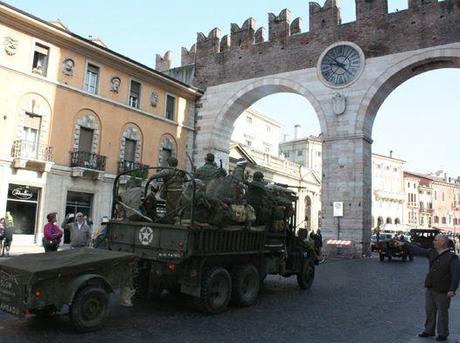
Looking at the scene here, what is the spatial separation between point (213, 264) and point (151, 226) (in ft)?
4.43

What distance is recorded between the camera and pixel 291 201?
1109 cm

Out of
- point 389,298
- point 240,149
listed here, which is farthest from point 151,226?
point 240,149

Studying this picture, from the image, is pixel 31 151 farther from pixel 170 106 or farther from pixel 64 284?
pixel 64 284

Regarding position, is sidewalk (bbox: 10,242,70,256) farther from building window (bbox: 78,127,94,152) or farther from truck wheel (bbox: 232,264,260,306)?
Answer: truck wheel (bbox: 232,264,260,306)

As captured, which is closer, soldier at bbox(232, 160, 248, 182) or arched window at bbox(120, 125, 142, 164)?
soldier at bbox(232, 160, 248, 182)

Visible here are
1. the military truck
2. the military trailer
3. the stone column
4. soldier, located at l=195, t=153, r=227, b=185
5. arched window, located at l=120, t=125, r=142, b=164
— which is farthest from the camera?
arched window, located at l=120, t=125, r=142, b=164

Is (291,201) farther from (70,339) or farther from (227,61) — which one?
(227,61)

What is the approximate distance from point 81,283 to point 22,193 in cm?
1601

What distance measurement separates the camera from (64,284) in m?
6.08

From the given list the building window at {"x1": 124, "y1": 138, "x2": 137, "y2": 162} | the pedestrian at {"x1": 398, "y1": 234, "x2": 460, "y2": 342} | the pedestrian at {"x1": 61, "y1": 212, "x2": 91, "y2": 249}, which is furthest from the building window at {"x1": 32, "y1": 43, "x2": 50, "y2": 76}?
the pedestrian at {"x1": 398, "y1": 234, "x2": 460, "y2": 342}

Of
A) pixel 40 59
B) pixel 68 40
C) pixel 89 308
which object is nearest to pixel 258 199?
pixel 89 308

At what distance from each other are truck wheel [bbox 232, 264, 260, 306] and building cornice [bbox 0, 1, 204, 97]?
16.7 metres

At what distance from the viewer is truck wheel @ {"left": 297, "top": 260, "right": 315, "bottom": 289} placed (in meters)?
11.0

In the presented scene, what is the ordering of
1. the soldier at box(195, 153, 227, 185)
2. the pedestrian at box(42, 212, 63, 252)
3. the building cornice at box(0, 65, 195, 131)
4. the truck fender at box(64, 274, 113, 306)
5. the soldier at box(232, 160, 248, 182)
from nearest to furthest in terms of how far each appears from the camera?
the truck fender at box(64, 274, 113, 306) → the soldier at box(232, 160, 248, 182) → the soldier at box(195, 153, 227, 185) → the pedestrian at box(42, 212, 63, 252) → the building cornice at box(0, 65, 195, 131)
